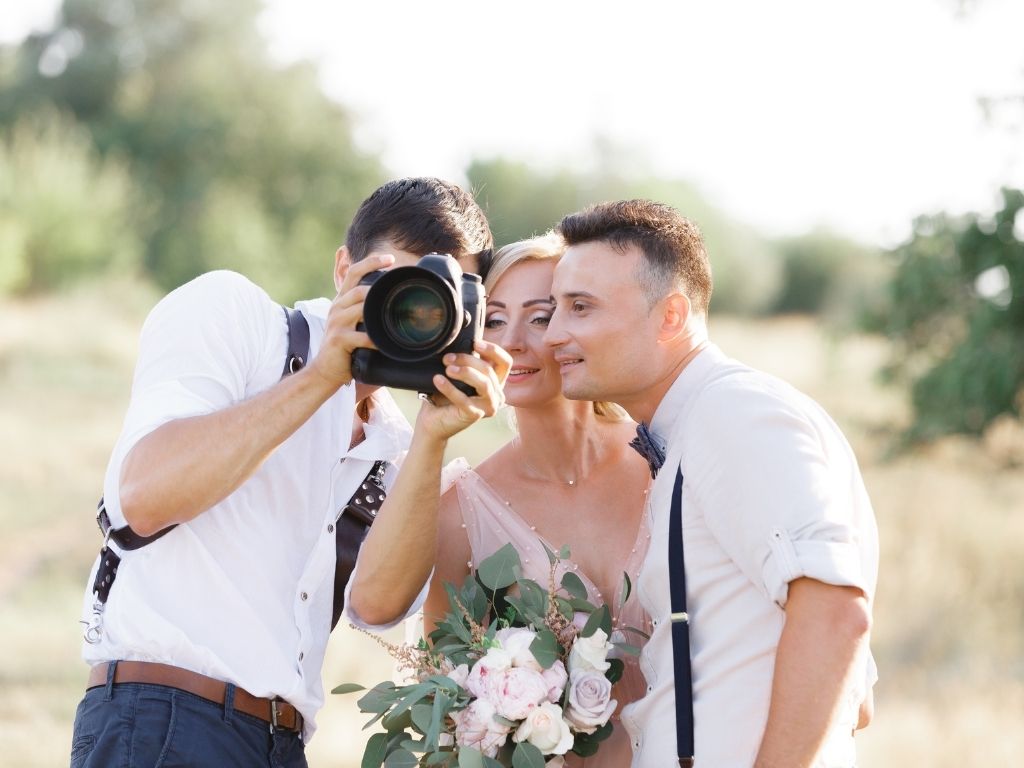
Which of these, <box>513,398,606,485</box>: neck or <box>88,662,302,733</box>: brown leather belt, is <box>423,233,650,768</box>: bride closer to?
<box>513,398,606,485</box>: neck

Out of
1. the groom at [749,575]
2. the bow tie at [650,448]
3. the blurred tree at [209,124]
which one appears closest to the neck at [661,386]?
the groom at [749,575]

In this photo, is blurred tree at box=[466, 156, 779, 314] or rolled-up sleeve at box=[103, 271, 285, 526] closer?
rolled-up sleeve at box=[103, 271, 285, 526]

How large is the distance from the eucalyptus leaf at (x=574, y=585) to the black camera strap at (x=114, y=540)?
3.03 feet

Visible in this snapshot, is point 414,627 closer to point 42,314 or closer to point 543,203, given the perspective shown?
point 42,314

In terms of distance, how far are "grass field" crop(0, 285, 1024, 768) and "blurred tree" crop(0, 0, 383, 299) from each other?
1547 centimetres

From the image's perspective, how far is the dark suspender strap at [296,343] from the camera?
289 centimetres

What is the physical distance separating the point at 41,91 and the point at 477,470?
136 feet

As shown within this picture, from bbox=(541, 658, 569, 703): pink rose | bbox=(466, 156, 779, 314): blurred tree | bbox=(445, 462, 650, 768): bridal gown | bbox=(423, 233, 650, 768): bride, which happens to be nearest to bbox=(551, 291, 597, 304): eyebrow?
bbox=(423, 233, 650, 768): bride

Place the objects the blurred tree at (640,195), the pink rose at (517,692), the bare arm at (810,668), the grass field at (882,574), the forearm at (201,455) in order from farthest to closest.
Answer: the blurred tree at (640,195) → the grass field at (882,574) → the pink rose at (517,692) → the forearm at (201,455) → the bare arm at (810,668)

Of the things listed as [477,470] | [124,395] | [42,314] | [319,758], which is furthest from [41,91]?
[477,470]

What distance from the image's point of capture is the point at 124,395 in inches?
742

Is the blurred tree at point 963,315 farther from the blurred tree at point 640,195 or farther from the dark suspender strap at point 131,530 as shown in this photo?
the blurred tree at point 640,195

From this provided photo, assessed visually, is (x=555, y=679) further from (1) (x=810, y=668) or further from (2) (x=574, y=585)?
(1) (x=810, y=668)

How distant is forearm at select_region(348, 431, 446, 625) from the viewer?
2.86 meters
